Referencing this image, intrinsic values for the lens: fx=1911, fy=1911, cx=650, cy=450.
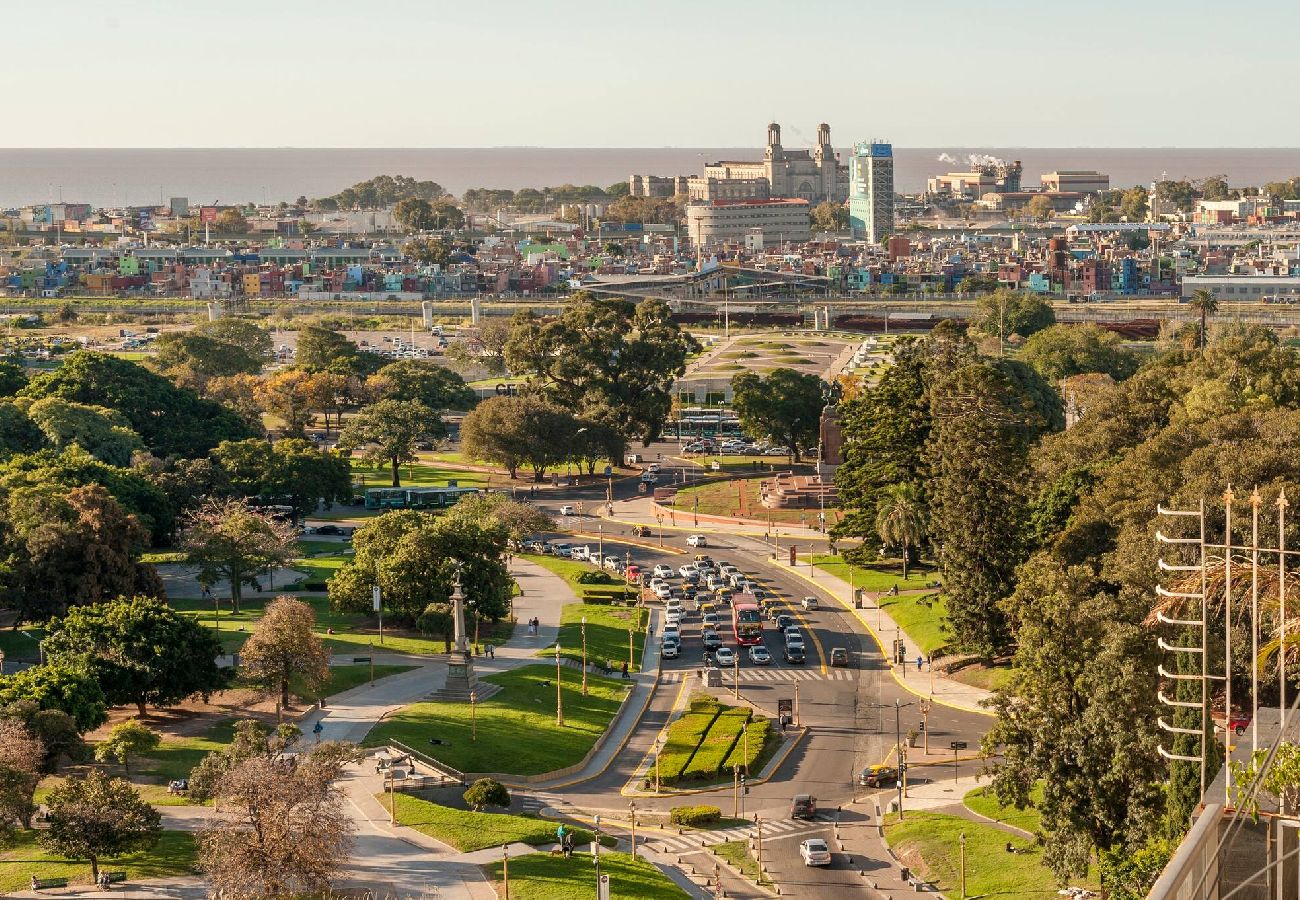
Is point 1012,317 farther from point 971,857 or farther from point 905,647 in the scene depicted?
point 971,857

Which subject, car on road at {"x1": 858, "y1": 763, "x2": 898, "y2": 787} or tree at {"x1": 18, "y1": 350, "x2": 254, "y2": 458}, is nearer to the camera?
car on road at {"x1": 858, "y1": 763, "x2": 898, "y2": 787}

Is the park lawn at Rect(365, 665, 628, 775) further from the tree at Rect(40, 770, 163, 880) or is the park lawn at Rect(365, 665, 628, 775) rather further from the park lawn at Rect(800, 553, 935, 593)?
the park lawn at Rect(800, 553, 935, 593)

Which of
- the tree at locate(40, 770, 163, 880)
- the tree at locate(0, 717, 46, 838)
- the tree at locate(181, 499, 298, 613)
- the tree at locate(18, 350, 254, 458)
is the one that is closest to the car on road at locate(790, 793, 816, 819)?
the tree at locate(40, 770, 163, 880)

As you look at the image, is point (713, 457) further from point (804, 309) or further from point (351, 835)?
point (804, 309)

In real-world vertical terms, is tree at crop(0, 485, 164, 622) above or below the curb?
above

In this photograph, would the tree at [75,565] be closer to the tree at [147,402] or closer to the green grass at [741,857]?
the green grass at [741,857]
